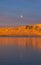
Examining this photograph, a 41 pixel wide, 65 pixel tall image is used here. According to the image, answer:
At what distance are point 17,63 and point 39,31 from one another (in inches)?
4825

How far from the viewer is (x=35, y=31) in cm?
13488

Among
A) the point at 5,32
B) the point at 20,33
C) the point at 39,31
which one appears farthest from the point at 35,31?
the point at 5,32

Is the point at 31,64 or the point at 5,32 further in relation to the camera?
the point at 5,32

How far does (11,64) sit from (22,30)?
5016 inches

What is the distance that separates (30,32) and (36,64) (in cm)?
12307

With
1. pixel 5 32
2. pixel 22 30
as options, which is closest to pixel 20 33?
pixel 22 30

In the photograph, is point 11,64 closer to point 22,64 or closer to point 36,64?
point 22,64

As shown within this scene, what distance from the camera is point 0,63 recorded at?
511 inches

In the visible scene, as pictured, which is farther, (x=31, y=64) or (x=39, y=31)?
(x=39, y=31)

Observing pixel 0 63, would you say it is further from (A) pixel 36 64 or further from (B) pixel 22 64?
(A) pixel 36 64

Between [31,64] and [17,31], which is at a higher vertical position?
[17,31]

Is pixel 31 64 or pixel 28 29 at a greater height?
pixel 28 29

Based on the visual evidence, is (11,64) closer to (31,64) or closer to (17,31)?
(31,64)

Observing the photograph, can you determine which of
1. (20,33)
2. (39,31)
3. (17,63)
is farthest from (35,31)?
(17,63)
